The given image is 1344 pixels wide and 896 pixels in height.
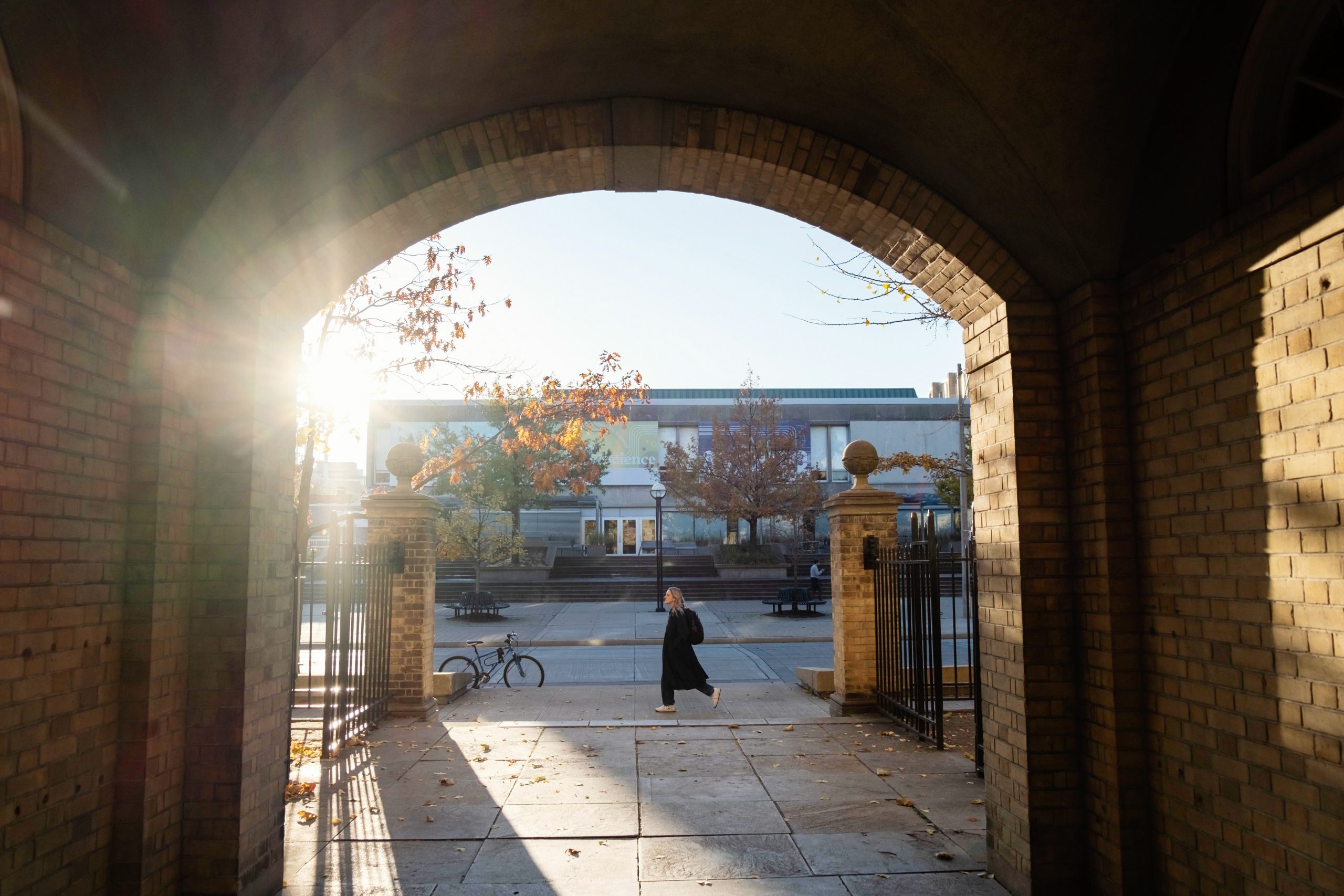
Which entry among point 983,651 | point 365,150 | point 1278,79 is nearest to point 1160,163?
point 1278,79

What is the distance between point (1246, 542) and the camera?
3432mm

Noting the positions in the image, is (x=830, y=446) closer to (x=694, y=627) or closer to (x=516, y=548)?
(x=516, y=548)

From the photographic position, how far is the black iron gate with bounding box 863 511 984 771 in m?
8.06

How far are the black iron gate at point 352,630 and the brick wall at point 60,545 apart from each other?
11.4 feet

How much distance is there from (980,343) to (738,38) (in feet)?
7.16

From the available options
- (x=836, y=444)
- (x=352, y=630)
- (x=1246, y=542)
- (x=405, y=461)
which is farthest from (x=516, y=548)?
(x=1246, y=542)

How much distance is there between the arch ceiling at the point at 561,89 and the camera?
12.0 feet

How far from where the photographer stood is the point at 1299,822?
3131 millimetres

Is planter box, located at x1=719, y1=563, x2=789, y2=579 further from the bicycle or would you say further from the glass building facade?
the bicycle

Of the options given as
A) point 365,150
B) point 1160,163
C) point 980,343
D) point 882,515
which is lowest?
point 882,515

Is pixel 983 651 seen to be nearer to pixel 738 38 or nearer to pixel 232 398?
pixel 738 38

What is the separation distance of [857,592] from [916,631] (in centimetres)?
168

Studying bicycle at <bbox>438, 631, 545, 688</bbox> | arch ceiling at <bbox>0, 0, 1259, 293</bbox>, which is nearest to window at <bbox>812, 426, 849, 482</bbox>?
bicycle at <bbox>438, 631, 545, 688</bbox>

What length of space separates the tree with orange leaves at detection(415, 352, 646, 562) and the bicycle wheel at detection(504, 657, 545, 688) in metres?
3.21
